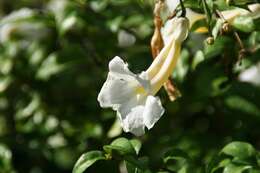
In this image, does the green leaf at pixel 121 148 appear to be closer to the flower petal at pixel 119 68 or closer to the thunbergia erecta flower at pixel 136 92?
the thunbergia erecta flower at pixel 136 92

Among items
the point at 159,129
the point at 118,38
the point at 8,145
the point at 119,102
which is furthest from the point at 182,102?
the point at 119,102

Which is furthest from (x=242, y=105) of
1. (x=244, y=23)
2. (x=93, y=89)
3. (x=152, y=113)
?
(x=93, y=89)

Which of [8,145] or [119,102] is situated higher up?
[119,102]

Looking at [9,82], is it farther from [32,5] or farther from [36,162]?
[32,5]

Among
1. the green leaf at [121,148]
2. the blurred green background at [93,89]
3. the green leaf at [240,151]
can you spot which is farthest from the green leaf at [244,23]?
the green leaf at [121,148]

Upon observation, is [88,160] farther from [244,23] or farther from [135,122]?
[244,23]

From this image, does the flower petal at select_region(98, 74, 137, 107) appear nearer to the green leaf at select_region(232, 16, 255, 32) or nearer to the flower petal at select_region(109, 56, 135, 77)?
A: the flower petal at select_region(109, 56, 135, 77)
